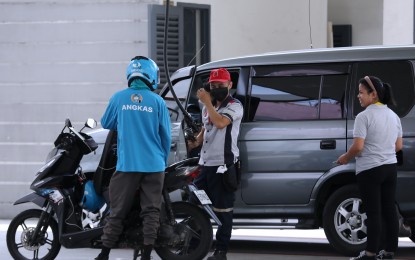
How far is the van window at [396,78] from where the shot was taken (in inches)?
406

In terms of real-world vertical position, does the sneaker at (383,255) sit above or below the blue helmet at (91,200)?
below

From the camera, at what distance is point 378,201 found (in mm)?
9383

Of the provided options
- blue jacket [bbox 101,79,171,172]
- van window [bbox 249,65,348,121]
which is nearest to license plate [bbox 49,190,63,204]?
blue jacket [bbox 101,79,171,172]

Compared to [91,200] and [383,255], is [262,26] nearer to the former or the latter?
[383,255]

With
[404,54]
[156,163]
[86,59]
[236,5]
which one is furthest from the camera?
[236,5]

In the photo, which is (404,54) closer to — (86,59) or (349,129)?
(349,129)

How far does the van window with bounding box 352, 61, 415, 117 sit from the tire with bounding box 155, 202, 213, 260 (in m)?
2.15

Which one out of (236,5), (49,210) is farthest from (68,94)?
(49,210)

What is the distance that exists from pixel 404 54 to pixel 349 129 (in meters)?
0.88

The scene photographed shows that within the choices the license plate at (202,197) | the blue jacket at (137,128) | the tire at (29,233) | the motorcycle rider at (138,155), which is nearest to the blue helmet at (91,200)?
the tire at (29,233)

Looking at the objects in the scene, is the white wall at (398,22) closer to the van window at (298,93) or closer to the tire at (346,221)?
the van window at (298,93)

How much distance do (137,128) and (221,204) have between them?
1.27 metres

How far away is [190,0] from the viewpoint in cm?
1581

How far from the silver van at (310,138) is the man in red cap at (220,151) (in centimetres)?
80
